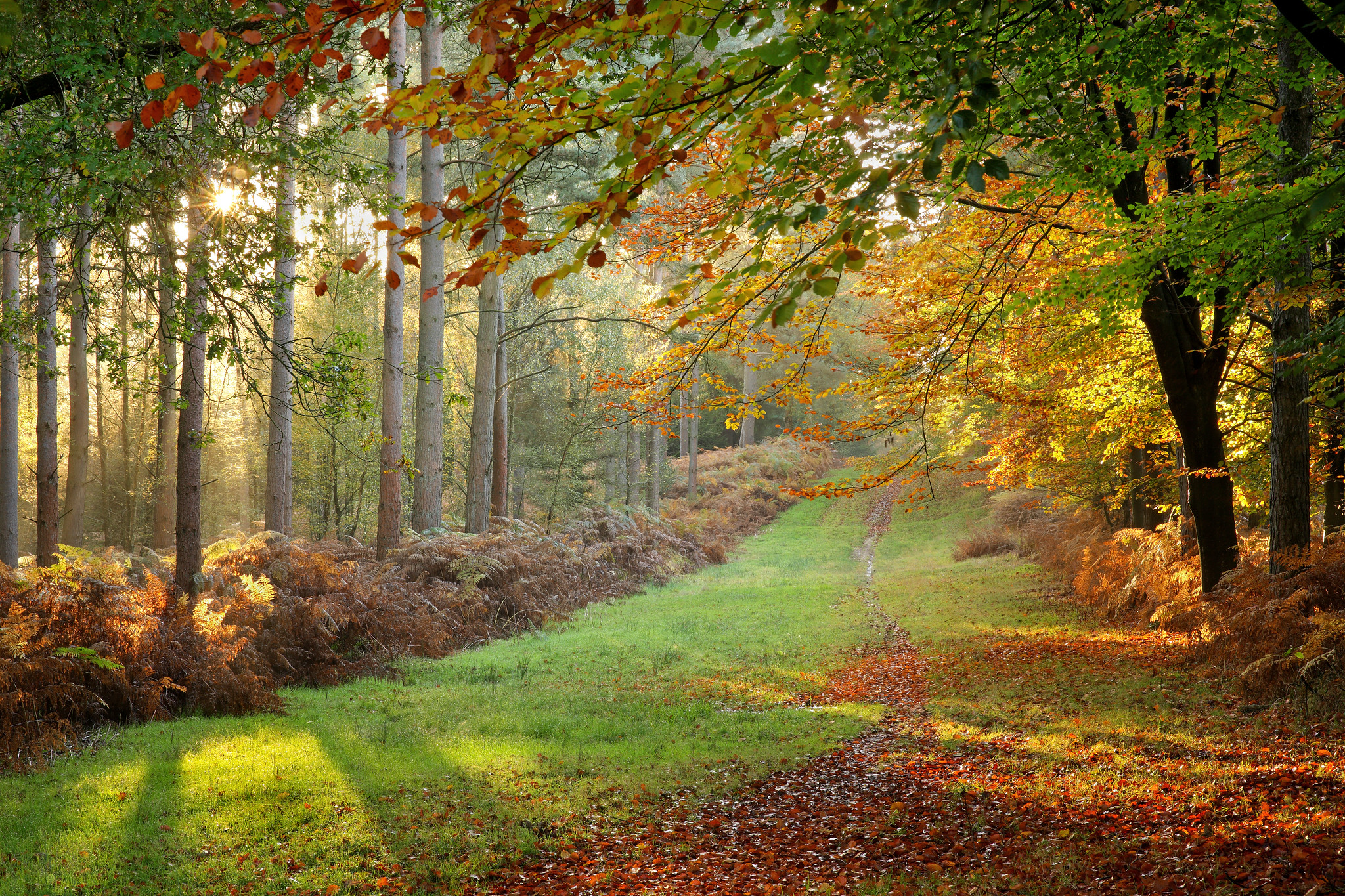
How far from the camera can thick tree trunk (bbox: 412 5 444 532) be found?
44.2 ft

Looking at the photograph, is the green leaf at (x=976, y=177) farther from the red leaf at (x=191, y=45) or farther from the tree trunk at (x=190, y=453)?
the tree trunk at (x=190, y=453)

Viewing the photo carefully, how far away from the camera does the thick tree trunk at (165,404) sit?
648cm

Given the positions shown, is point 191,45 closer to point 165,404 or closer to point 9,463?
point 165,404

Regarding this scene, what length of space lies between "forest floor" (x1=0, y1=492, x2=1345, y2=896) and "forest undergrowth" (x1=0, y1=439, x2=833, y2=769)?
1.47 ft

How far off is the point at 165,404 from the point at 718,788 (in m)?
6.85

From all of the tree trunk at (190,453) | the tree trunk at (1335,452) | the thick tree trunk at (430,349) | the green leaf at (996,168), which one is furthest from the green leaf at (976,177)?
the thick tree trunk at (430,349)

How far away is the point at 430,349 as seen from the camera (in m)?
13.6

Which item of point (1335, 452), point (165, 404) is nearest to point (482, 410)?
point (165, 404)

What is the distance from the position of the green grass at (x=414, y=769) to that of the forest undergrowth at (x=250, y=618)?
41cm

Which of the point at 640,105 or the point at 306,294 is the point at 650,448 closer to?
the point at 306,294

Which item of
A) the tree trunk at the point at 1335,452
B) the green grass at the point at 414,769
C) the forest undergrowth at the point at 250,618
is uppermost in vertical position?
the tree trunk at the point at 1335,452

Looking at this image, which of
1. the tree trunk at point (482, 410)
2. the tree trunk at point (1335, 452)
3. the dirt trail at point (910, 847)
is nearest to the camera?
the dirt trail at point (910, 847)

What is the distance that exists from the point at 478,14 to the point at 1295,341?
6.04m

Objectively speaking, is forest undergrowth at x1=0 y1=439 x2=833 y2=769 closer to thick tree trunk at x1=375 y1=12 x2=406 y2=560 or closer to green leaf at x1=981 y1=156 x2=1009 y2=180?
thick tree trunk at x1=375 y1=12 x2=406 y2=560
